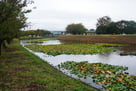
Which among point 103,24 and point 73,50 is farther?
point 103,24

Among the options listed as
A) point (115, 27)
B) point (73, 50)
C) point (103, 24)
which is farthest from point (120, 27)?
point (73, 50)

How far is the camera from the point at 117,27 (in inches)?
2990

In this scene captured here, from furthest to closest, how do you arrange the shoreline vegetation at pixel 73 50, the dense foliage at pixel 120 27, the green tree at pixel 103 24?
1. the green tree at pixel 103 24
2. the dense foliage at pixel 120 27
3. the shoreline vegetation at pixel 73 50

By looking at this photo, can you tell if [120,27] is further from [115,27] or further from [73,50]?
[73,50]

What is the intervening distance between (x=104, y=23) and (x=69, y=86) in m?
79.1

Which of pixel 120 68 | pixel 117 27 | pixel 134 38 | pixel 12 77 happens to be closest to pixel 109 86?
pixel 120 68

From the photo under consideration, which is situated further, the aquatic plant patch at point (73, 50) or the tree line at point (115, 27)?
the tree line at point (115, 27)

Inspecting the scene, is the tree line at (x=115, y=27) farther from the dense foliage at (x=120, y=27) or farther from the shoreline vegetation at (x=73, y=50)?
the shoreline vegetation at (x=73, y=50)

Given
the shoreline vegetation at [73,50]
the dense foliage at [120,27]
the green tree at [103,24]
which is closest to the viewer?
the shoreline vegetation at [73,50]

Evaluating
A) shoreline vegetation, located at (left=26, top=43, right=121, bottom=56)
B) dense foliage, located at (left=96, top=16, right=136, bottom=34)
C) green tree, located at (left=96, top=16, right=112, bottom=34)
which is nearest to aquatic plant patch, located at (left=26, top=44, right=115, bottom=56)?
shoreline vegetation, located at (left=26, top=43, right=121, bottom=56)

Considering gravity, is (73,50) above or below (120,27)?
below

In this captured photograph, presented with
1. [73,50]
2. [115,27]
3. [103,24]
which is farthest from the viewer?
[103,24]

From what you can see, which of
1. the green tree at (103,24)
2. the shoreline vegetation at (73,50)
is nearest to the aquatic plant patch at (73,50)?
the shoreline vegetation at (73,50)

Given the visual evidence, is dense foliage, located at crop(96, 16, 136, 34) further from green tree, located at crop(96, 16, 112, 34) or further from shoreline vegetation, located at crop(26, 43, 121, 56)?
shoreline vegetation, located at crop(26, 43, 121, 56)
